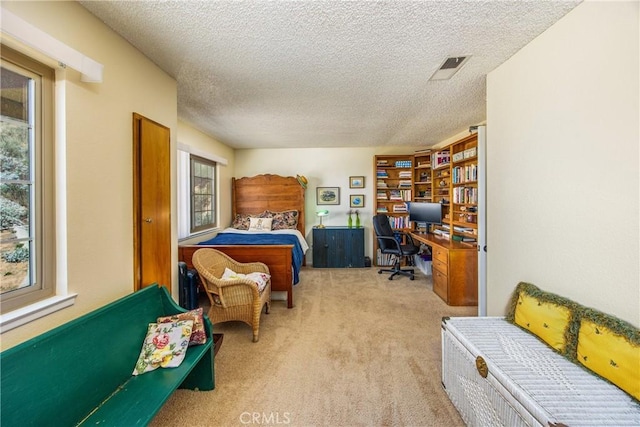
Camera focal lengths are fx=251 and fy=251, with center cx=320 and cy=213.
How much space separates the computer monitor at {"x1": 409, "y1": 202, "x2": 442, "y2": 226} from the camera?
4027mm

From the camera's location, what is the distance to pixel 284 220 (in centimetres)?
471

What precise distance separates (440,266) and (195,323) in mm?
2947

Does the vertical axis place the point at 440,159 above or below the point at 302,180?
above

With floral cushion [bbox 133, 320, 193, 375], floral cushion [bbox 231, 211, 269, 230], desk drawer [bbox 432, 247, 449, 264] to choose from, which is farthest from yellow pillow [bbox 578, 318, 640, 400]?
floral cushion [bbox 231, 211, 269, 230]

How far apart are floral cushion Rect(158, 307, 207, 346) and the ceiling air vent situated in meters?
2.56

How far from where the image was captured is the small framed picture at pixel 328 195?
200 inches

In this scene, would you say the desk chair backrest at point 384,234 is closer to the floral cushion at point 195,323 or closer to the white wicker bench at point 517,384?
the white wicker bench at point 517,384

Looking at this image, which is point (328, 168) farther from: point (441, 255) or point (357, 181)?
point (441, 255)

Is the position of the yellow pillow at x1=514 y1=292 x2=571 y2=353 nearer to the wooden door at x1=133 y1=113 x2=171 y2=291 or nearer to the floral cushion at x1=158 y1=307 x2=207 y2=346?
the floral cushion at x1=158 y1=307 x2=207 y2=346

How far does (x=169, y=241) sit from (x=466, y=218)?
3648mm

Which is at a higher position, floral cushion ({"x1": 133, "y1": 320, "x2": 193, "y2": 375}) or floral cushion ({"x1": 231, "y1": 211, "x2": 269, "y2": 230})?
floral cushion ({"x1": 231, "y1": 211, "x2": 269, "y2": 230})

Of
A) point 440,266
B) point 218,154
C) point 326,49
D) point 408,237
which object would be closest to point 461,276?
point 440,266

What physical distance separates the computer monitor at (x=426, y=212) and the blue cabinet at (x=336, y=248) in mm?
1056

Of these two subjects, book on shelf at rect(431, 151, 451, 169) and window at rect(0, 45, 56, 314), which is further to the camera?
book on shelf at rect(431, 151, 451, 169)
